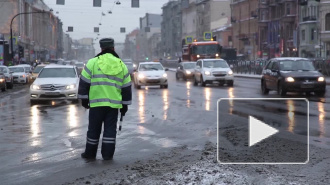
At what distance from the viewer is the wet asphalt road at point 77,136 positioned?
827cm

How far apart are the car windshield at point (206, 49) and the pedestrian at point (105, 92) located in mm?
45354

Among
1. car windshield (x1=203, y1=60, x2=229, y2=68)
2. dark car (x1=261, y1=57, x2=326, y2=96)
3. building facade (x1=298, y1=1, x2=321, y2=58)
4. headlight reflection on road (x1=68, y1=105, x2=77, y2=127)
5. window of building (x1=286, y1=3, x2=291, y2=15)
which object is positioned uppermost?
window of building (x1=286, y1=3, x2=291, y2=15)

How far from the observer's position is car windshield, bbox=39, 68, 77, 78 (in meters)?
23.4

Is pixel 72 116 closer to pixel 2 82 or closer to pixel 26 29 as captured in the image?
pixel 2 82

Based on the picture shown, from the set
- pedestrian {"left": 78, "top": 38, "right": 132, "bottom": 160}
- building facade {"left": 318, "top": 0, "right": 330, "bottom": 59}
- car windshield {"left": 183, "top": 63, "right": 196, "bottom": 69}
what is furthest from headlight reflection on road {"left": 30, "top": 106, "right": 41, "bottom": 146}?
building facade {"left": 318, "top": 0, "right": 330, "bottom": 59}

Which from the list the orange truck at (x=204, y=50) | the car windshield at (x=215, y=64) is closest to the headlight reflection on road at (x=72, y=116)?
the car windshield at (x=215, y=64)

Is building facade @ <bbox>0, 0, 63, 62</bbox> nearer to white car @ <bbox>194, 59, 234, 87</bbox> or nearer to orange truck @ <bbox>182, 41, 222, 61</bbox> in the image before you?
orange truck @ <bbox>182, 41, 222, 61</bbox>

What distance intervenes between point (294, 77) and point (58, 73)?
9.10 m

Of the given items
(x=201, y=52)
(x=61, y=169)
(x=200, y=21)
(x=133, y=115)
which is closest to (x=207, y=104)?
(x=133, y=115)

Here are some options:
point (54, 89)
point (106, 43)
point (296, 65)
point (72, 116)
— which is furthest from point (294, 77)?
point (106, 43)

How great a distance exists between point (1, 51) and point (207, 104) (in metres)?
40.7

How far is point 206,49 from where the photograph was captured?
54.4 meters

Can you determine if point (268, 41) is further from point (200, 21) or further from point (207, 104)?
point (207, 104)
